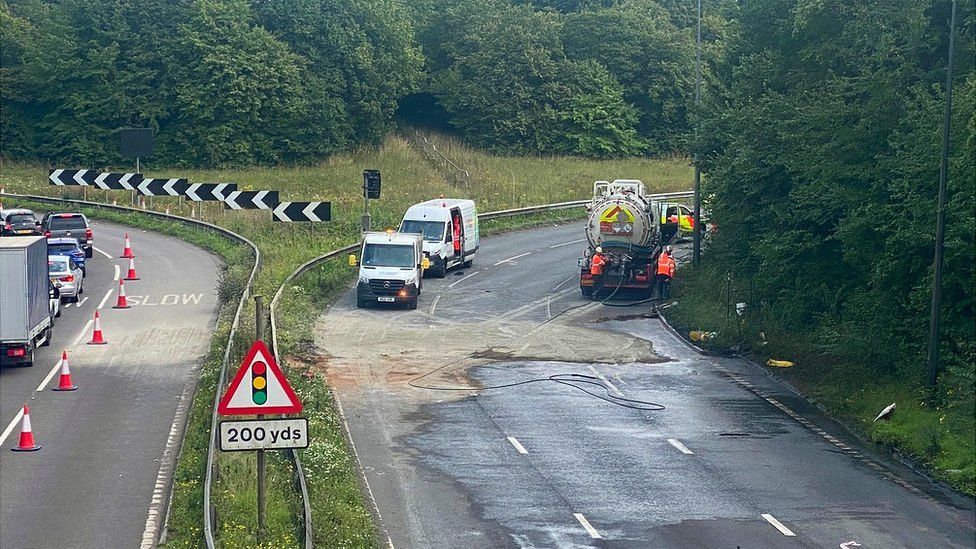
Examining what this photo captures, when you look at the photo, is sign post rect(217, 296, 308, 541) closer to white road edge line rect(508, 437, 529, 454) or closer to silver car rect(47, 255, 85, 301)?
white road edge line rect(508, 437, 529, 454)

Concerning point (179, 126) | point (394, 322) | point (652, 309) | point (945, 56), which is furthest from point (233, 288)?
point (179, 126)

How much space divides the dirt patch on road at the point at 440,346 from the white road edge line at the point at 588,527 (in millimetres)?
10055

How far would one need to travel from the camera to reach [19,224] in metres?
48.2

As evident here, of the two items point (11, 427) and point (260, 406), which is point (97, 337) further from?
point (260, 406)

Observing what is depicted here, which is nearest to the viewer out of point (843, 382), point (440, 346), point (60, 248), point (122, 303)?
point (843, 382)

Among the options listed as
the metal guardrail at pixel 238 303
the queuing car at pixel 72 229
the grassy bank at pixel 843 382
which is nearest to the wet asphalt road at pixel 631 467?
the grassy bank at pixel 843 382

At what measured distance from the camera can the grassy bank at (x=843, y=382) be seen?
67.8ft

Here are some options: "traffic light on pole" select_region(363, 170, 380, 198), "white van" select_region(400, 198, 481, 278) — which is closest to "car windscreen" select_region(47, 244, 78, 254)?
"traffic light on pole" select_region(363, 170, 380, 198)

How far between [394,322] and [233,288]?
16.5 ft

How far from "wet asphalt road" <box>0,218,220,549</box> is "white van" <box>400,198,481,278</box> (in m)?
7.41

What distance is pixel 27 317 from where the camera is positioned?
2714cm

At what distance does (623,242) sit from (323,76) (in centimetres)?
5214

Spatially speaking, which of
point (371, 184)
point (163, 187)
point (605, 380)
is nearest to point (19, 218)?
point (163, 187)

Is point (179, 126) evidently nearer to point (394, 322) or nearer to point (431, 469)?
point (394, 322)
